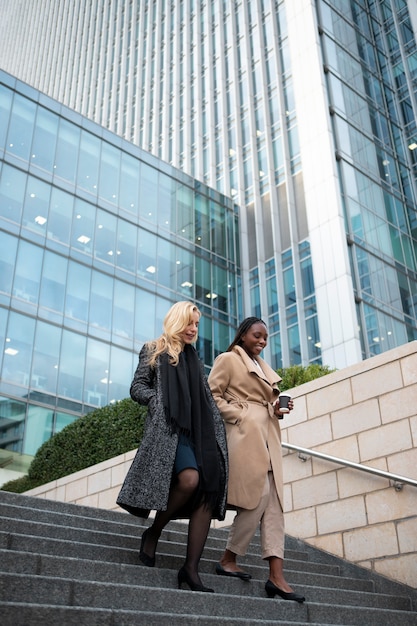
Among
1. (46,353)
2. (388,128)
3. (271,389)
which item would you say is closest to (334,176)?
(388,128)

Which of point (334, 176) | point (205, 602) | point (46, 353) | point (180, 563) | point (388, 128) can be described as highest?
point (388, 128)

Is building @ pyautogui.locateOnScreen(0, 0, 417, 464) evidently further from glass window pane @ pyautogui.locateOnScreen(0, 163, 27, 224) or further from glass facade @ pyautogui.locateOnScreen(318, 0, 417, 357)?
glass window pane @ pyautogui.locateOnScreen(0, 163, 27, 224)

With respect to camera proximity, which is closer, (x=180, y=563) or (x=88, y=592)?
(x=88, y=592)

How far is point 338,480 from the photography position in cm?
688

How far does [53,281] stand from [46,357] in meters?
2.79

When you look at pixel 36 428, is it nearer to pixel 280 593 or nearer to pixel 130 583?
pixel 130 583

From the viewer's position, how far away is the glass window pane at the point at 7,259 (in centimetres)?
2119

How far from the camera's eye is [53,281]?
2258 cm

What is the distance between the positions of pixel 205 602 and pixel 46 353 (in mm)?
18421

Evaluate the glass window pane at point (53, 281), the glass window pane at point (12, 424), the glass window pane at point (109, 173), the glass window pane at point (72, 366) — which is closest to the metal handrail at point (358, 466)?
the glass window pane at point (12, 424)

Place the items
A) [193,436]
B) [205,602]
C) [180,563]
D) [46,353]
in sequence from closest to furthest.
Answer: [205,602]
[193,436]
[180,563]
[46,353]

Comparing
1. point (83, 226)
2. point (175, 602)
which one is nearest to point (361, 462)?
point (175, 602)

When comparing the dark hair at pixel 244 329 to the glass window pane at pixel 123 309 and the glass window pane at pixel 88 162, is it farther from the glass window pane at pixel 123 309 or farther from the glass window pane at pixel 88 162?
the glass window pane at pixel 88 162

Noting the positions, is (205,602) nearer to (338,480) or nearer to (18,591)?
(18,591)
